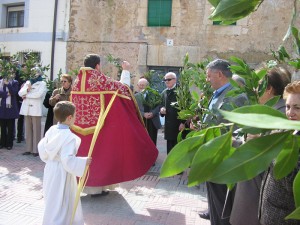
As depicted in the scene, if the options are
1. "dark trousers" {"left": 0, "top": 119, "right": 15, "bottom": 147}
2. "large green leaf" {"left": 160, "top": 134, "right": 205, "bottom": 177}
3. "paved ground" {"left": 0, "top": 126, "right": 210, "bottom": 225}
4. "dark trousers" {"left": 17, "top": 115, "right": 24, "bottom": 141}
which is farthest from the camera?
"dark trousers" {"left": 17, "top": 115, "right": 24, "bottom": 141}

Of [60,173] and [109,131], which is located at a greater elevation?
[109,131]

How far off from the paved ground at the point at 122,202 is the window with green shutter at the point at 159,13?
8157 mm

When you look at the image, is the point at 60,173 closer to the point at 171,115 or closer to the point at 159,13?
the point at 171,115

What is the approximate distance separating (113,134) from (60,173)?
1115mm

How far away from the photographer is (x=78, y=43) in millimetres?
12445

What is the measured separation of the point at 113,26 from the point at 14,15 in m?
4.55

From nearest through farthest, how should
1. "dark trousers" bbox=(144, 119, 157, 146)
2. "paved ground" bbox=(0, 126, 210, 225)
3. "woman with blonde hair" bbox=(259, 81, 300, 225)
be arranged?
1. "woman with blonde hair" bbox=(259, 81, 300, 225)
2. "paved ground" bbox=(0, 126, 210, 225)
3. "dark trousers" bbox=(144, 119, 157, 146)

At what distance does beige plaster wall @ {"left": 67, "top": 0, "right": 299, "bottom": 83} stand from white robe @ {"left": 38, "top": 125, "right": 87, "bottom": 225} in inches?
377

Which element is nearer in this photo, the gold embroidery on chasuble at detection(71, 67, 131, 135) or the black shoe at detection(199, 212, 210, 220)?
the black shoe at detection(199, 212, 210, 220)

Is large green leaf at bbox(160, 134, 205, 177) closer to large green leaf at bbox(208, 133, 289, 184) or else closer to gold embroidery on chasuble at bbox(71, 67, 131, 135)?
large green leaf at bbox(208, 133, 289, 184)

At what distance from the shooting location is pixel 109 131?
4.02 m

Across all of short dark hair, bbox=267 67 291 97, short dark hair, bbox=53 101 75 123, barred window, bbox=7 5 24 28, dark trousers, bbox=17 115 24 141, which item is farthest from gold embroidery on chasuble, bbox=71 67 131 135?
barred window, bbox=7 5 24 28

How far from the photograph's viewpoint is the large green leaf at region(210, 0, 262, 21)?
0.52m

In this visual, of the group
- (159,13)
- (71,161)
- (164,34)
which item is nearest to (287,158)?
(71,161)
